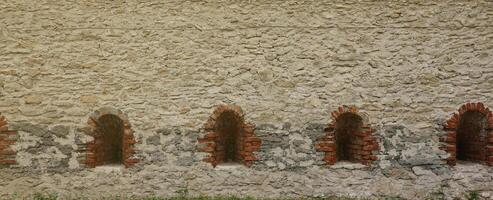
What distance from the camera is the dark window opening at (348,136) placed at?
266 inches

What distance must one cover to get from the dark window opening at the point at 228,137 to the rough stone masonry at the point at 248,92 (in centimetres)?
Result: 16

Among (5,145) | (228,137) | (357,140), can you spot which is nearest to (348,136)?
(357,140)

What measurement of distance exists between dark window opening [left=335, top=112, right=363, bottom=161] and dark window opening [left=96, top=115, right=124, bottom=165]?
10.8 ft

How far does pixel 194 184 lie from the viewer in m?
6.59

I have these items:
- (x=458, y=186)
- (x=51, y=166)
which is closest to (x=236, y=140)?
(x=51, y=166)

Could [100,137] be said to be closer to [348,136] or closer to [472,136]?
[348,136]

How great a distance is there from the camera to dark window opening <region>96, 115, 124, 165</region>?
22.0 feet

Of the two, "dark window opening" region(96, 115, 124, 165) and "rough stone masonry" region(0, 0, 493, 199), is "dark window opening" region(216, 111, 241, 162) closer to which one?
"rough stone masonry" region(0, 0, 493, 199)

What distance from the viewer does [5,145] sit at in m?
6.52

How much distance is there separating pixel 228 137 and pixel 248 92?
83 cm

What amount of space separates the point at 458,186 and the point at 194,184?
3.87 m

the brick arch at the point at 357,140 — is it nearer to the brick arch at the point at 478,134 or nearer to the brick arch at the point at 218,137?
the brick arch at the point at 218,137

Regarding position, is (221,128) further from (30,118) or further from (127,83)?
(30,118)

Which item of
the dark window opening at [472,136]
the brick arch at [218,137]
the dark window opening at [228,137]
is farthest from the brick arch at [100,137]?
the dark window opening at [472,136]
